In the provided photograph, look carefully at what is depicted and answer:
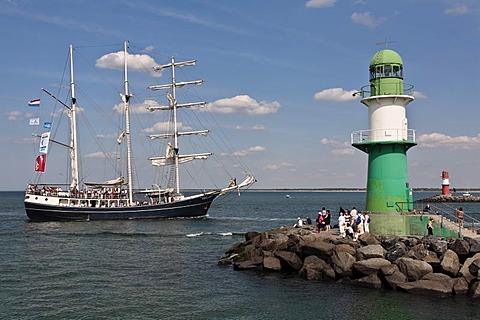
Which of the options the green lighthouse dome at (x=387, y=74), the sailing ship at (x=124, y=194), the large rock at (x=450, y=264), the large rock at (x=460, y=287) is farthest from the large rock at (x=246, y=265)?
the sailing ship at (x=124, y=194)

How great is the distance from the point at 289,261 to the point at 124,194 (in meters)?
50.6

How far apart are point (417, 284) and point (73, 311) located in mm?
13337

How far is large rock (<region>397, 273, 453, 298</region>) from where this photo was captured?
20.0 metres

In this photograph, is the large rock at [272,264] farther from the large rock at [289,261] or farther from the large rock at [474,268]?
the large rock at [474,268]

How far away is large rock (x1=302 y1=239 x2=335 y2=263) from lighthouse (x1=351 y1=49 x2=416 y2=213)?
463 cm

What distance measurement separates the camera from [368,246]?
922 inches

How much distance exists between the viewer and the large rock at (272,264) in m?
25.7

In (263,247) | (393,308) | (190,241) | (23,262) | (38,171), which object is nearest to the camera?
(393,308)

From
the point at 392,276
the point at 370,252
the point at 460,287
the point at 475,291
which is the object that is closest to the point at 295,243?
the point at 370,252

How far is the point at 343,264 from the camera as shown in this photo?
22891 mm

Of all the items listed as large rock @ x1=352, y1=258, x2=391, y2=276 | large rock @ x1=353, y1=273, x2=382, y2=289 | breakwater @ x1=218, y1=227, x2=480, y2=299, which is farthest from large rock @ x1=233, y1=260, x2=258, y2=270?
large rock @ x1=353, y1=273, x2=382, y2=289

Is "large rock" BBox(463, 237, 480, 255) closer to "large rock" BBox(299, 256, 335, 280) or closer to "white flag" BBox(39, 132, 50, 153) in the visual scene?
"large rock" BBox(299, 256, 335, 280)

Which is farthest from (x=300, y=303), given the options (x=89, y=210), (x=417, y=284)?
(x=89, y=210)

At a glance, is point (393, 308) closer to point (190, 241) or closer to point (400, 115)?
point (400, 115)
